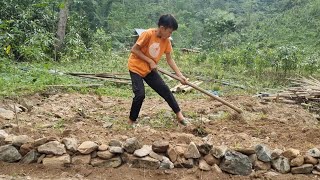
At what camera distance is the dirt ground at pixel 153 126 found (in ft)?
11.4

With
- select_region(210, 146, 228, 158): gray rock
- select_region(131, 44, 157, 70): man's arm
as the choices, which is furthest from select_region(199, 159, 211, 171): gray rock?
select_region(131, 44, 157, 70): man's arm

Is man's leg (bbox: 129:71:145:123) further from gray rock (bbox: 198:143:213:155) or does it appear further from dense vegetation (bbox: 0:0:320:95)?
gray rock (bbox: 198:143:213:155)

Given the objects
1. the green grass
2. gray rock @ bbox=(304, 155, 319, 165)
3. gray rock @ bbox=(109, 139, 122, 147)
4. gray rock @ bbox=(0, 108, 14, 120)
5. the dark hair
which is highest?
the dark hair

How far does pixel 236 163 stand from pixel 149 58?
1.64m

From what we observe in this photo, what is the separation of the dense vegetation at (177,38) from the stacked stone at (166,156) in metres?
0.79

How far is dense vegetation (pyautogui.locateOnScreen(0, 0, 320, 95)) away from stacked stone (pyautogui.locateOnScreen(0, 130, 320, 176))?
789mm

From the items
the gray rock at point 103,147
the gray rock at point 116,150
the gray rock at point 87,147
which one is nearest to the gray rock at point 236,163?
the gray rock at point 116,150

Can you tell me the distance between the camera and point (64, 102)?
6.15 metres

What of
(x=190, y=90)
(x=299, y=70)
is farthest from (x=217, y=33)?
(x=190, y=90)

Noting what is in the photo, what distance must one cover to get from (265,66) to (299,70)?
1.04 meters

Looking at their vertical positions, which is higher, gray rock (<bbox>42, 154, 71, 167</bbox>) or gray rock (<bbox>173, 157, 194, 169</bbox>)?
gray rock (<bbox>173, 157, 194, 169</bbox>)

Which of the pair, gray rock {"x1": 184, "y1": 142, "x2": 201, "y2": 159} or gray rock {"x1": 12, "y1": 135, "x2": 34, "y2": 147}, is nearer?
gray rock {"x1": 184, "y1": 142, "x2": 201, "y2": 159}

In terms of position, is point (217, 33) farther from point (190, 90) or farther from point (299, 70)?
point (190, 90)

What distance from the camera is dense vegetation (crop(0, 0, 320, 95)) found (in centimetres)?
766
